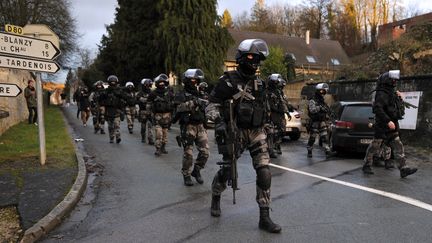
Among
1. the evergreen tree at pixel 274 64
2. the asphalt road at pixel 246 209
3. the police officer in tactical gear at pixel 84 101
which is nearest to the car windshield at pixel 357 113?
the asphalt road at pixel 246 209

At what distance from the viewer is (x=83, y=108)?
2131 cm

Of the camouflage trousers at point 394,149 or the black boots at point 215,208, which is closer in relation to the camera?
the black boots at point 215,208

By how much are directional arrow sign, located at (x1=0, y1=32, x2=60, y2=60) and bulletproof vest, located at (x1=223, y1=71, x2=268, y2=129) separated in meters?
4.49

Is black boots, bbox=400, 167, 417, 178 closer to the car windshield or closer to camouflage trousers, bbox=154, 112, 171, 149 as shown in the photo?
the car windshield

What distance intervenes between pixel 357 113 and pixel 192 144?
16.9 ft

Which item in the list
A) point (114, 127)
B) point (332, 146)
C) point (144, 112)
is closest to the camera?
point (332, 146)

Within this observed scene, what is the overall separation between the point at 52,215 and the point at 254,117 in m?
2.63

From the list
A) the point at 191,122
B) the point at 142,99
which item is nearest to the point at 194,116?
the point at 191,122

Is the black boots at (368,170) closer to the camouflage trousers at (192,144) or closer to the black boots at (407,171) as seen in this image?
the black boots at (407,171)

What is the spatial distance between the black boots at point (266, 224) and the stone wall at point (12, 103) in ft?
36.9

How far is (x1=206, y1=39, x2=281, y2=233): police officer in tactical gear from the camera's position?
5258mm

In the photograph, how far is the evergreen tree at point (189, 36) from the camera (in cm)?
3447

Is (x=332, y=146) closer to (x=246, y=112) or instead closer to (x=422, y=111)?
(x=422, y=111)

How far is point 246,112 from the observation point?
5266 millimetres
